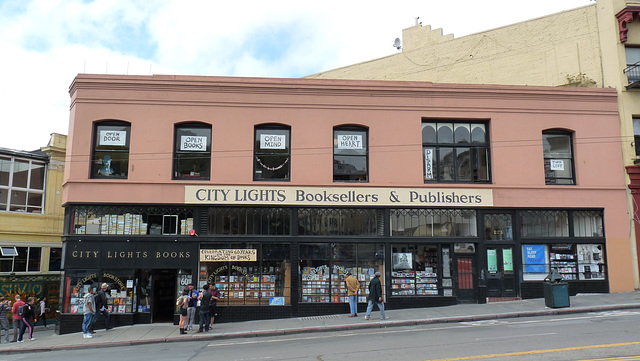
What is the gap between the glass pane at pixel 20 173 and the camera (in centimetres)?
2192

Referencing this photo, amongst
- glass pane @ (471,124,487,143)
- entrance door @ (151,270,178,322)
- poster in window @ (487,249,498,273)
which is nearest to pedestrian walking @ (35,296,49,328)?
entrance door @ (151,270,178,322)

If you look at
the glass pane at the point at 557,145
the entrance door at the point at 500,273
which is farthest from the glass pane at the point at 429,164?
the glass pane at the point at 557,145

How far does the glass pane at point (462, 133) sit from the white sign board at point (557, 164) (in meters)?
3.25

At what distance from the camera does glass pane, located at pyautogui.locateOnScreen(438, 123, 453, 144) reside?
60.0ft

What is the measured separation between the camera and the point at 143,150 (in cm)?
1730

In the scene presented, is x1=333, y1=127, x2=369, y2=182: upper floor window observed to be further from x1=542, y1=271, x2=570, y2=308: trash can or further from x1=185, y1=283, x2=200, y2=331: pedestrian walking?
x1=542, y1=271, x2=570, y2=308: trash can

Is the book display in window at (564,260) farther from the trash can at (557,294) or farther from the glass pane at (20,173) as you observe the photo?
the glass pane at (20,173)

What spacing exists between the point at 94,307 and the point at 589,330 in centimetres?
1384

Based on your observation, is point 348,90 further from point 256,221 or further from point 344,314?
point 344,314

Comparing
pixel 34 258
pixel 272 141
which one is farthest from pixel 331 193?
pixel 34 258

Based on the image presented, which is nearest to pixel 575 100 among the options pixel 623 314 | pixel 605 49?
pixel 605 49

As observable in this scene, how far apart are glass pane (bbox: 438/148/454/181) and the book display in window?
449cm

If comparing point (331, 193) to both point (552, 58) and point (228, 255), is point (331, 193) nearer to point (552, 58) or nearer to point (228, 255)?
point (228, 255)

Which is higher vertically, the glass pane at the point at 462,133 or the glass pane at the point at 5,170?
the glass pane at the point at 462,133
